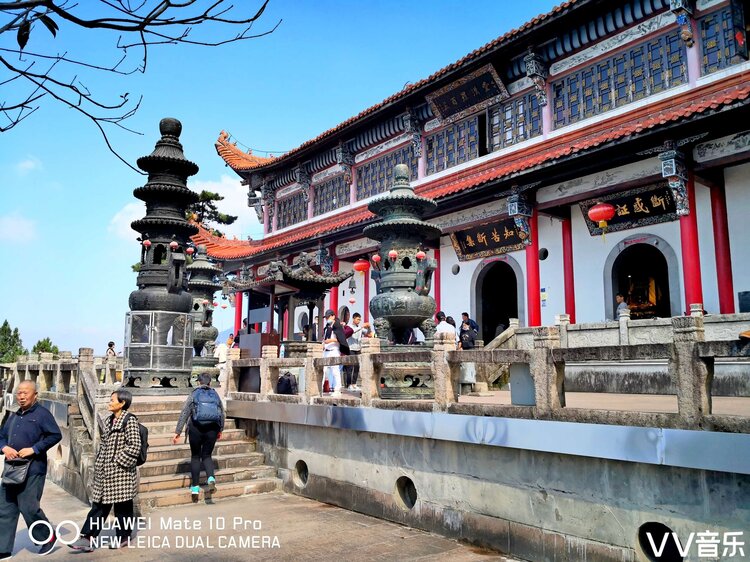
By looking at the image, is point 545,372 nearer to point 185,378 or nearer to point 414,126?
point 185,378

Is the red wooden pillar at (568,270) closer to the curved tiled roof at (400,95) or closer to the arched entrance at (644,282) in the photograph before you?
the arched entrance at (644,282)

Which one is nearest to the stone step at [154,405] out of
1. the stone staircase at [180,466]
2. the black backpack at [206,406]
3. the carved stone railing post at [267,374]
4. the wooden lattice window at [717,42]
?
the stone staircase at [180,466]

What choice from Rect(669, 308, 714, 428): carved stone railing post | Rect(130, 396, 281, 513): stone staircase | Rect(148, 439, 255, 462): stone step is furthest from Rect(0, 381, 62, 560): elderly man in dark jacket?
Rect(669, 308, 714, 428): carved stone railing post

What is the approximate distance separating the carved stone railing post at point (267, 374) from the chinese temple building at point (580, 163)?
18.7ft

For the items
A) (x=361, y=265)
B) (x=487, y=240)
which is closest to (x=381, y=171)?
(x=361, y=265)

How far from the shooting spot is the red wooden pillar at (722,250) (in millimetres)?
10094

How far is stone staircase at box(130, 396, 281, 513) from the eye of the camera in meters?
7.81

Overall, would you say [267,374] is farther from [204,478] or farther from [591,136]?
[591,136]

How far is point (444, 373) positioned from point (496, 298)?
9229mm

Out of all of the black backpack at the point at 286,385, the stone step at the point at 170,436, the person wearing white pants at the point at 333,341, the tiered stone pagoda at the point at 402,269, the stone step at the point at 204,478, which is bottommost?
the stone step at the point at 204,478

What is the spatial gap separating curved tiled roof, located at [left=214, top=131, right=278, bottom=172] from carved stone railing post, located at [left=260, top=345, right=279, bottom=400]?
542 inches

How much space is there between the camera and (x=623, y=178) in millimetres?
11312

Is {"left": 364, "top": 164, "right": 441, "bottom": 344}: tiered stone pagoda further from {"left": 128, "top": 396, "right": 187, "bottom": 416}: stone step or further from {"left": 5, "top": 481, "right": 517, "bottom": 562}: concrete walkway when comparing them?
{"left": 128, "top": 396, "right": 187, "bottom": 416}: stone step

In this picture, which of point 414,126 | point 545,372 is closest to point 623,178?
point 414,126
